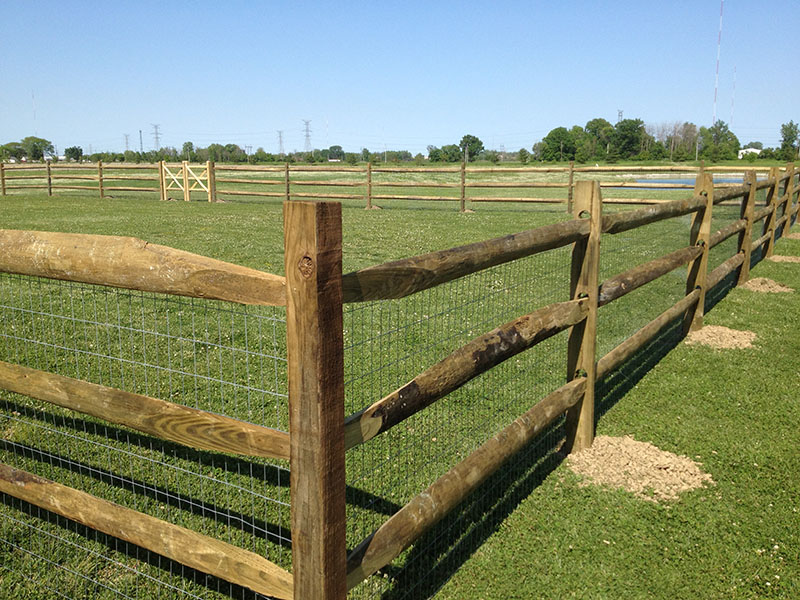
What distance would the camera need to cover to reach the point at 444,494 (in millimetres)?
2711

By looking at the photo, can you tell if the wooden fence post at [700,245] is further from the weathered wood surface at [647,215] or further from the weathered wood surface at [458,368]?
the weathered wood surface at [458,368]

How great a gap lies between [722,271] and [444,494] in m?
6.30

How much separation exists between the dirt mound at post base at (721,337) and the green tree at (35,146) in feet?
443

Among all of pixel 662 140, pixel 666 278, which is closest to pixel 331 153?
pixel 662 140

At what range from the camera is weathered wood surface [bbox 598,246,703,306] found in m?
4.36

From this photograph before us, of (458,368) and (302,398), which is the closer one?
(302,398)

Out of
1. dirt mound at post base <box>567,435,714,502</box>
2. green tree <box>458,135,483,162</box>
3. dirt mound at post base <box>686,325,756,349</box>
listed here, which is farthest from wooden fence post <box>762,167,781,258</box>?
green tree <box>458,135,483,162</box>

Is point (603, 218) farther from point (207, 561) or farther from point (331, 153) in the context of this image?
point (331, 153)

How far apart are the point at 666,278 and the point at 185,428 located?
708 cm

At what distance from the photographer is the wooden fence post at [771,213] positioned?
1064 centimetres

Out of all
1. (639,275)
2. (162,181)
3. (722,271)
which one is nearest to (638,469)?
(639,275)

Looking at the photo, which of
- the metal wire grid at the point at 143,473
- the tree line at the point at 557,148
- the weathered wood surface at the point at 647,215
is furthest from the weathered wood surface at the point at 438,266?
the tree line at the point at 557,148

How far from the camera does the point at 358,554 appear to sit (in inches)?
84.7

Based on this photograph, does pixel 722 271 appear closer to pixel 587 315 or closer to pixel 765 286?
pixel 765 286
